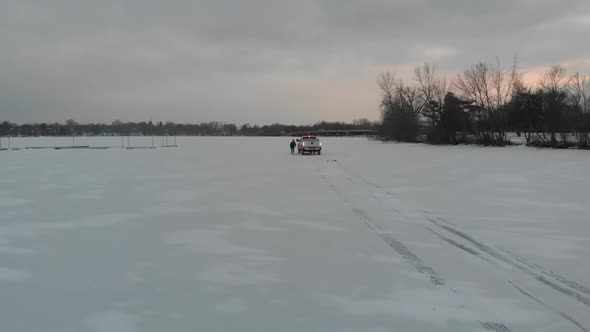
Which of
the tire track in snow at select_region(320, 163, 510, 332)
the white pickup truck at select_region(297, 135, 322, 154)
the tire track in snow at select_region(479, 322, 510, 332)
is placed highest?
the white pickup truck at select_region(297, 135, 322, 154)

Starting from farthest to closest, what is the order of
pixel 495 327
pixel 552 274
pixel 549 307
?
pixel 552 274, pixel 549 307, pixel 495 327

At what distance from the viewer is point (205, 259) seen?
670cm

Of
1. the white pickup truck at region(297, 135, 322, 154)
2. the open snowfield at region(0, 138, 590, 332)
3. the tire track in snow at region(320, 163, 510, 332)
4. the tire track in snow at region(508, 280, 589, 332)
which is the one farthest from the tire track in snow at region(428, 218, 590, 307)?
the white pickup truck at region(297, 135, 322, 154)

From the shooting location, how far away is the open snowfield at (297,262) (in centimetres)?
451

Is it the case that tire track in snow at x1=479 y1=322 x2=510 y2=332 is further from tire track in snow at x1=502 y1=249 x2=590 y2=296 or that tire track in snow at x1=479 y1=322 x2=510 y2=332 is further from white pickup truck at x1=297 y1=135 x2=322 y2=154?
white pickup truck at x1=297 y1=135 x2=322 y2=154

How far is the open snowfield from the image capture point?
14.8 ft

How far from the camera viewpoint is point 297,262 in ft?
21.2

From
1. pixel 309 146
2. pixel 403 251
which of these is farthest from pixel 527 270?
pixel 309 146

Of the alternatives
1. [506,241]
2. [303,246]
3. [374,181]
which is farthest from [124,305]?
[374,181]

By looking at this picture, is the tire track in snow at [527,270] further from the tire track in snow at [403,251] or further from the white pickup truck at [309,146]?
the white pickup truck at [309,146]

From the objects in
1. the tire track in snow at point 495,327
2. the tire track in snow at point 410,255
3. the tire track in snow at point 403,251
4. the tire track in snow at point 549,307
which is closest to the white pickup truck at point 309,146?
the tire track in snow at point 410,255

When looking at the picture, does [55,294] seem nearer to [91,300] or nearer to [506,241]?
[91,300]

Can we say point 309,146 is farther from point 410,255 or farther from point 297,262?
point 297,262

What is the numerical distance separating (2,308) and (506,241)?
7.74 meters
